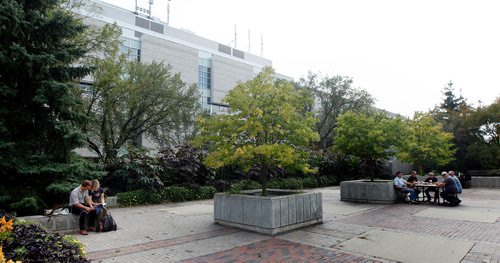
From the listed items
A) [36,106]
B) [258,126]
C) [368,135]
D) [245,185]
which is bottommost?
[245,185]

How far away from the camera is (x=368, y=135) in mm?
12336

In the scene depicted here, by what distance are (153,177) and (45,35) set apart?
6.31 meters

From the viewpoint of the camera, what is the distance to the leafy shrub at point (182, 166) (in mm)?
14336

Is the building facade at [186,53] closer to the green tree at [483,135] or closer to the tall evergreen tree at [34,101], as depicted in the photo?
the green tree at [483,135]

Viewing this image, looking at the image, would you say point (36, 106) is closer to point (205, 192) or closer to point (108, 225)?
point (108, 225)

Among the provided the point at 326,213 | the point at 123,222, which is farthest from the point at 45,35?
the point at 326,213

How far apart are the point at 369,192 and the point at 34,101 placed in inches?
454

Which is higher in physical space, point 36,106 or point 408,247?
point 36,106

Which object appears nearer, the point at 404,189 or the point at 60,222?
the point at 60,222

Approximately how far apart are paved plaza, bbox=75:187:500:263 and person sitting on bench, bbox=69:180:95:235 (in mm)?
506

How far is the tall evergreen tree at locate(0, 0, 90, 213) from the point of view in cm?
862

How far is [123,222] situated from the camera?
9.17 metres

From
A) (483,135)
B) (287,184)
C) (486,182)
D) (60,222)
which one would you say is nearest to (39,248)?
(60,222)

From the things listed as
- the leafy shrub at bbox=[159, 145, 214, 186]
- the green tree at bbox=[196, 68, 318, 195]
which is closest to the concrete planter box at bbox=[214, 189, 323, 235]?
the green tree at bbox=[196, 68, 318, 195]
